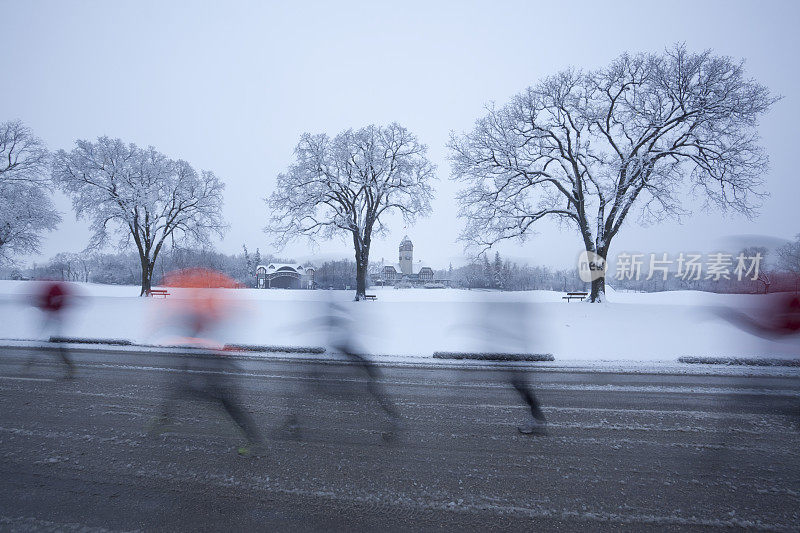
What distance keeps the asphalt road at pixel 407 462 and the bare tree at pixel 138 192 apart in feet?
98.5

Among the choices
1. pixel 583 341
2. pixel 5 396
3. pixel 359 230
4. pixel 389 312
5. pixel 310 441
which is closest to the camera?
pixel 310 441

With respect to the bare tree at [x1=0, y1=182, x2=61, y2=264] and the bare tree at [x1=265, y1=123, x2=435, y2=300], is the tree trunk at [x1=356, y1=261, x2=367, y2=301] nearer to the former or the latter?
the bare tree at [x1=265, y1=123, x2=435, y2=300]

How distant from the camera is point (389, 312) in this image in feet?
65.6

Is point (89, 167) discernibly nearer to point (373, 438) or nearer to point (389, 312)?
point (389, 312)

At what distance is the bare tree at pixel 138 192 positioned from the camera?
100 ft

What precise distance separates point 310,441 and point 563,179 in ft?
76.2

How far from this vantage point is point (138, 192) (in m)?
31.3

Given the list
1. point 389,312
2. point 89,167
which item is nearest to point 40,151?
point 89,167

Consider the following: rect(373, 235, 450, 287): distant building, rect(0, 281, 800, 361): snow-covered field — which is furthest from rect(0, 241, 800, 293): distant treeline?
rect(373, 235, 450, 287): distant building

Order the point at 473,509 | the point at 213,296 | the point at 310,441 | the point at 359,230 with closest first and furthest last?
the point at 473,509 → the point at 310,441 → the point at 213,296 → the point at 359,230

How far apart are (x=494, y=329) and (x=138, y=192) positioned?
33539 mm

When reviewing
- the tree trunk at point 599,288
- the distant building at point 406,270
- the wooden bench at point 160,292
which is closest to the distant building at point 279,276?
the distant building at point 406,270

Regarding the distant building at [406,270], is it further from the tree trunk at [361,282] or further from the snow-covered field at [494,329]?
the snow-covered field at [494,329]

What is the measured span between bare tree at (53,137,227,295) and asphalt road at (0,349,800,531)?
98.5 feet
